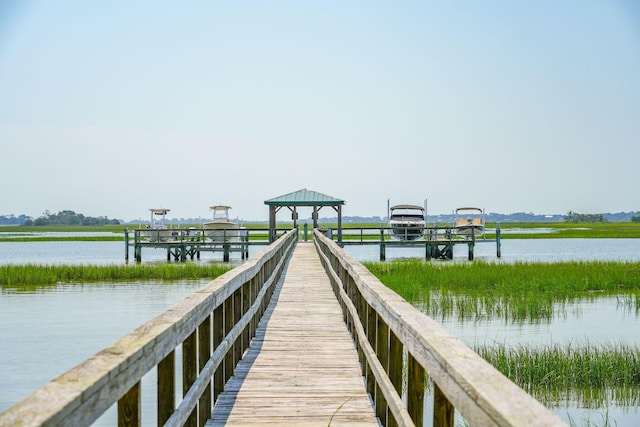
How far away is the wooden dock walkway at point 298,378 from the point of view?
16.0 ft

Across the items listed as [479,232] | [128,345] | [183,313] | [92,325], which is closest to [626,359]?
[183,313]

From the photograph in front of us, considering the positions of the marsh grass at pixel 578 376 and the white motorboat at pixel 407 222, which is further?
the white motorboat at pixel 407 222

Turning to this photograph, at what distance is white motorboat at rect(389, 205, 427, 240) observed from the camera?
120ft

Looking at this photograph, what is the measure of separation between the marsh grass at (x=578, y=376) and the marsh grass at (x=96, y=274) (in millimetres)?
17964

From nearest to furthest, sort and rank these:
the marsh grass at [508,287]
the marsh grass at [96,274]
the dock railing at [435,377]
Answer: the dock railing at [435,377] < the marsh grass at [508,287] < the marsh grass at [96,274]

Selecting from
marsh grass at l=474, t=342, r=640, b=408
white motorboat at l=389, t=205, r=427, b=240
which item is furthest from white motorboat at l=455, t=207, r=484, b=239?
marsh grass at l=474, t=342, r=640, b=408

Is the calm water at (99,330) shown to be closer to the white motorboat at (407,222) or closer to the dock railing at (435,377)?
the dock railing at (435,377)

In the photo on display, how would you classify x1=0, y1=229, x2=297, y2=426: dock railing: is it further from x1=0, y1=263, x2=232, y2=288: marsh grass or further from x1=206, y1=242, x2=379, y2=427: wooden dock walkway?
x1=0, y1=263, x2=232, y2=288: marsh grass

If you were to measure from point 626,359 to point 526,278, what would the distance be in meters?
12.4

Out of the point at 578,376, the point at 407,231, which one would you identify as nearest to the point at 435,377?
the point at 578,376

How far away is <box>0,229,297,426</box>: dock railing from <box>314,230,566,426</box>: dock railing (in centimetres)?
112

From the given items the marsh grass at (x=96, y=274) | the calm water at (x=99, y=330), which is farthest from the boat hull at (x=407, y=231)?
the calm water at (x=99, y=330)

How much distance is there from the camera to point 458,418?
8336 mm

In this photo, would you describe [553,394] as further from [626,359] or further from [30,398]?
[30,398]
